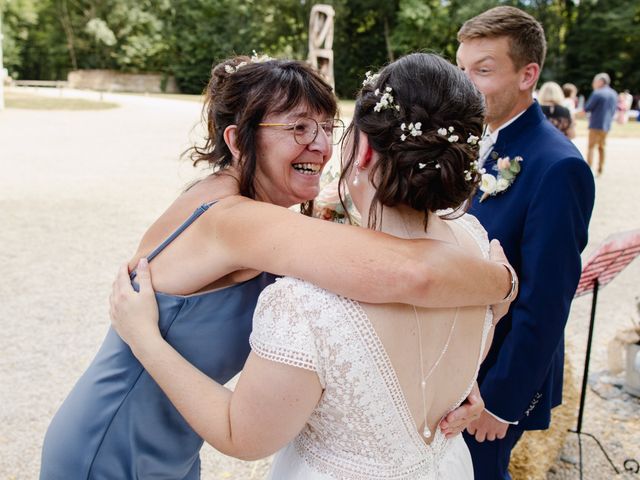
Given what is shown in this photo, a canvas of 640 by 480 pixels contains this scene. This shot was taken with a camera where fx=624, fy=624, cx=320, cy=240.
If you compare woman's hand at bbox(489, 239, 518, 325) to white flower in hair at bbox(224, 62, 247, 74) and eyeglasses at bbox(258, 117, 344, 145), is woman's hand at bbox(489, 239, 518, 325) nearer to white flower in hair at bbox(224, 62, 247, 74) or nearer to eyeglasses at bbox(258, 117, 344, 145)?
eyeglasses at bbox(258, 117, 344, 145)

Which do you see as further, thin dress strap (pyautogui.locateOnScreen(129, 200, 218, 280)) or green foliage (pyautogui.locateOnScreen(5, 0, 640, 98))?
green foliage (pyautogui.locateOnScreen(5, 0, 640, 98))

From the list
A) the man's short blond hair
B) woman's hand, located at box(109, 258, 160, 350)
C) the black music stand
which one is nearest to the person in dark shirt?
the black music stand

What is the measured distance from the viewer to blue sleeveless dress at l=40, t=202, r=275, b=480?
1700 millimetres

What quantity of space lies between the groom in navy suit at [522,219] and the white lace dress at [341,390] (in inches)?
26.5

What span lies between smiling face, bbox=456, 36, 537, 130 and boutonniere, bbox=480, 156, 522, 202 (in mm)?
295

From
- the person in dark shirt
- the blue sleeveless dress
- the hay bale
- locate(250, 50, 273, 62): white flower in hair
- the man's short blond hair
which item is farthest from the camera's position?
the person in dark shirt

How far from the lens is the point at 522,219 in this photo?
2.36 m

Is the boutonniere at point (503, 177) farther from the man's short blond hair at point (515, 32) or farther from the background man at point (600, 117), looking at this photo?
the background man at point (600, 117)

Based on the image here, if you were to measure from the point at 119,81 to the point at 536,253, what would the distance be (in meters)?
51.4

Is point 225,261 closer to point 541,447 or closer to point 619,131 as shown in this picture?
point 541,447

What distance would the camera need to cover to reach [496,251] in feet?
5.90

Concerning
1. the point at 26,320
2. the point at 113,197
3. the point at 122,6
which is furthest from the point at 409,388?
the point at 122,6

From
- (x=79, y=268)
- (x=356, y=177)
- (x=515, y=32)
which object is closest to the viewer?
(x=356, y=177)

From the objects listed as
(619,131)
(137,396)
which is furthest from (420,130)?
(619,131)
